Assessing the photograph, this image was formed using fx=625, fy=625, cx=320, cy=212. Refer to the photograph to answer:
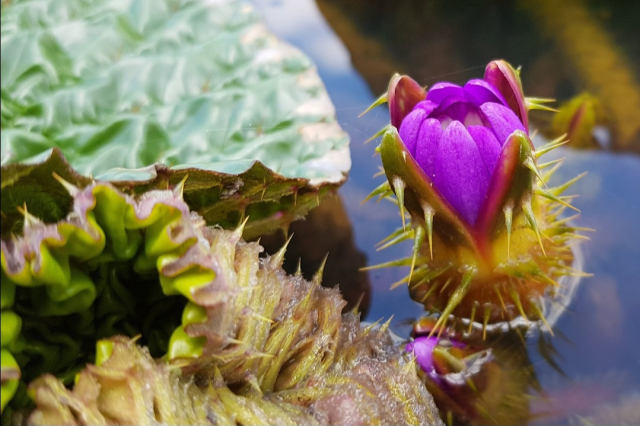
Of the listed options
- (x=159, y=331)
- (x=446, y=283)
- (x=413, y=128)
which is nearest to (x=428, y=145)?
(x=413, y=128)

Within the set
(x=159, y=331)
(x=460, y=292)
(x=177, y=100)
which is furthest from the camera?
(x=177, y=100)

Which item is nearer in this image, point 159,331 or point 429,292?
point 159,331

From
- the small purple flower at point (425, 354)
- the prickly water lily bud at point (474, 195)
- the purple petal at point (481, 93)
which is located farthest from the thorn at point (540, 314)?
the purple petal at point (481, 93)

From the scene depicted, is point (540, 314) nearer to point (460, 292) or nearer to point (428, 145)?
point (460, 292)

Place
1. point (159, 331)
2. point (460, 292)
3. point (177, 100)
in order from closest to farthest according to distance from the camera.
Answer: point (159, 331) < point (460, 292) < point (177, 100)

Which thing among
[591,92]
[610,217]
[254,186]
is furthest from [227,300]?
[591,92]

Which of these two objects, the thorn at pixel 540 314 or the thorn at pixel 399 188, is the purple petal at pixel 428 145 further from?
the thorn at pixel 540 314

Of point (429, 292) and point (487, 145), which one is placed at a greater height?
point (487, 145)

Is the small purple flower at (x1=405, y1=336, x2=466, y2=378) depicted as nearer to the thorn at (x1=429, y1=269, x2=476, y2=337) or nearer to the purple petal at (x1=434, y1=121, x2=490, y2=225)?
the thorn at (x1=429, y1=269, x2=476, y2=337)
